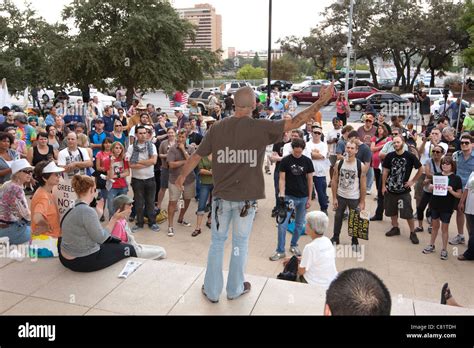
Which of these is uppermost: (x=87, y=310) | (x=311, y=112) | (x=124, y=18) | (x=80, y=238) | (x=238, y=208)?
(x=124, y=18)

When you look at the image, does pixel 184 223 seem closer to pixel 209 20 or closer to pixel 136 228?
pixel 136 228

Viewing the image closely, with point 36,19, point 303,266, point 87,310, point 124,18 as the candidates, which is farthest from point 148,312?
point 36,19

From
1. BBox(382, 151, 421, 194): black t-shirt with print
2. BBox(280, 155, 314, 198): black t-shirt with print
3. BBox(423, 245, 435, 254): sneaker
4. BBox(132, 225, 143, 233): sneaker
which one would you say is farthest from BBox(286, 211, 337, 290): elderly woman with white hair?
BBox(132, 225, 143, 233): sneaker

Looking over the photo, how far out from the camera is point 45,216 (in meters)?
4.98

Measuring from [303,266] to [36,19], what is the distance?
77.4 feet

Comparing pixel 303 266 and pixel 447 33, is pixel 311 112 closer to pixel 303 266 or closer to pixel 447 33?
pixel 303 266

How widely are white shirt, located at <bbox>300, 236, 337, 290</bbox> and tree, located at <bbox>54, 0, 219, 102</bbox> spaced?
60.4 ft

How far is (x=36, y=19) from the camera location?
23031 millimetres

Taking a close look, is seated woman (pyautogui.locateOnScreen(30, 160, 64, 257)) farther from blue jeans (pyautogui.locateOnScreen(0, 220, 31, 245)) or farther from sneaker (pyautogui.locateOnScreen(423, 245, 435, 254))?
sneaker (pyautogui.locateOnScreen(423, 245, 435, 254))

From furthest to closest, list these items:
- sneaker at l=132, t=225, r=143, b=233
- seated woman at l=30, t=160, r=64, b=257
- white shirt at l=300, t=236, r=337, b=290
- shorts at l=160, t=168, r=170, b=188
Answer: shorts at l=160, t=168, r=170, b=188, sneaker at l=132, t=225, r=143, b=233, seated woman at l=30, t=160, r=64, b=257, white shirt at l=300, t=236, r=337, b=290

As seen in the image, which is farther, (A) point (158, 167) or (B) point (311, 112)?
(A) point (158, 167)

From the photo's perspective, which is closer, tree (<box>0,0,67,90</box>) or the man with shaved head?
the man with shaved head

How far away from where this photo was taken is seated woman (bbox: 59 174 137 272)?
4.35 metres
